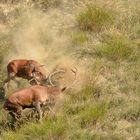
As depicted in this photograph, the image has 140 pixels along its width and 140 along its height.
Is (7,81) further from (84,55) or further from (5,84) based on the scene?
(84,55)

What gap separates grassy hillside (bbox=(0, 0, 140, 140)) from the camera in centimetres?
863

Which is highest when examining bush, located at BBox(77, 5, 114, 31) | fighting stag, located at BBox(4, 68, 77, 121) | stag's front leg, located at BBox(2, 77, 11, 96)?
bush, located at BBox(77, 5, 114, 31)

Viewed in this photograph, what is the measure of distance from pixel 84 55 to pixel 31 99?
2.64 metres

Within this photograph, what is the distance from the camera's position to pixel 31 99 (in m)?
8.64

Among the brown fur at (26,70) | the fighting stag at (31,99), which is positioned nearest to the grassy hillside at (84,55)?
the fighting stag at (31,99)

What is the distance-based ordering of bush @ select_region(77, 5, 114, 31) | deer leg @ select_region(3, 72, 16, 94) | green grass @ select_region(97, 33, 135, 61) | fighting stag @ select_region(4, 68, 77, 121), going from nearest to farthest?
fighting stag @ select_region(4, 68, 77, 121), deer leg @ select_region(3, 72, 16, 94), green grass @ select_region(97, 33, 135, 61), bush @ select_region(77, 5, 114, 31)

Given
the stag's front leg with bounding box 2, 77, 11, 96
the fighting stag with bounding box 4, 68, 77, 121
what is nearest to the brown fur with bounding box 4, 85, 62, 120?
the fighting stag with bounding box 4, 68, 77, 121

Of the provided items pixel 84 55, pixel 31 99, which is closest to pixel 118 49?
pixel 84 55

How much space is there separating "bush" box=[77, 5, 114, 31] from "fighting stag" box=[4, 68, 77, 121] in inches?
118

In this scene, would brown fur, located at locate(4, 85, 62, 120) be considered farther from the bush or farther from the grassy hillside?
the bush

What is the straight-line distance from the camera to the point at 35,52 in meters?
11.3

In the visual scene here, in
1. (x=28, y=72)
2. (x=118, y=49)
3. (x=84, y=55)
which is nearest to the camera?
(x=28, y=72)

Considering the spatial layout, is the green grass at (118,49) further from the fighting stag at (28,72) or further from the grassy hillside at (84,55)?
the fighting stag at (28,72)

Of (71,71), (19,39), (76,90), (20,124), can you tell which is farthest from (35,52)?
(20,124)
